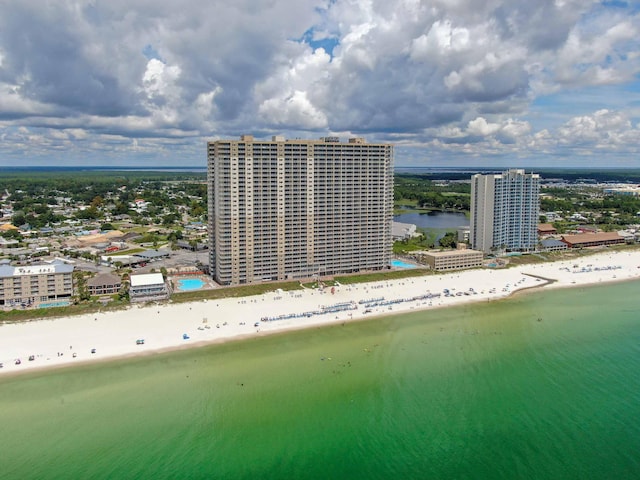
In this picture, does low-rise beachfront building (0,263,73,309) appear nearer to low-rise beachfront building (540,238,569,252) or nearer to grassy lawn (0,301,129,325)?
grassy lawn (0,301,129,325)

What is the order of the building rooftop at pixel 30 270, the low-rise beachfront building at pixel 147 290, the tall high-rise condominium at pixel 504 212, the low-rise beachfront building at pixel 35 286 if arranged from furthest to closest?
1. the tall high-rise condominium at pixel 504 212
2. the low-rise beachfront building at pixel 147 290
3. the building rooftop at pixel 30 270
4. the low-rise beachfront building at pixel 35 286

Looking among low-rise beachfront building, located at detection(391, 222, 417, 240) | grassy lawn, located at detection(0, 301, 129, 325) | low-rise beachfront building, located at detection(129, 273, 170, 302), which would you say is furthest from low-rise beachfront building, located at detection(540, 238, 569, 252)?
grassy lawn, located at detection(0, 301, 129, 325)

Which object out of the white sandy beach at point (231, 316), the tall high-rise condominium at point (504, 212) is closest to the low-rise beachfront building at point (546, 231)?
the tall high-rise condominium at point (504, 212)

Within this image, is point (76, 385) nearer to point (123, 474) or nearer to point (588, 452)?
point (123, 474)

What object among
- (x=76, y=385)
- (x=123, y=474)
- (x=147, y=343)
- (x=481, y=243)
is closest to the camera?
(x=123, y=474)

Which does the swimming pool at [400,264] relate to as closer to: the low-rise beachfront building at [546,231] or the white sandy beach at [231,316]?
the white sandy beach at [231,316]

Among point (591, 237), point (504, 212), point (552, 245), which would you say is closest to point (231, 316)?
point (504, 212)

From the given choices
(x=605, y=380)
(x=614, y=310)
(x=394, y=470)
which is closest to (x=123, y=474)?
(x=394, y=470)
